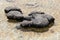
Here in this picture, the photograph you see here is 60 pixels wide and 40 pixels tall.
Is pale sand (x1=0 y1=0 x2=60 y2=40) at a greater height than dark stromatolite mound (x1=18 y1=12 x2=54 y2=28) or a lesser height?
lesser

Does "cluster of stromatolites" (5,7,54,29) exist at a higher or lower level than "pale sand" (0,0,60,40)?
higher

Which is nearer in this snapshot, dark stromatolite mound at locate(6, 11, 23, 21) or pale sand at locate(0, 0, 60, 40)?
pale sand at locate(0, 0, 60, 40)

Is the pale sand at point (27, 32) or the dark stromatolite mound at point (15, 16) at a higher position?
the dark stromatolite mound at point (15, 16)

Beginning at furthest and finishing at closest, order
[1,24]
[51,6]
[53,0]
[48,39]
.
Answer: [53,0]
[51,6]
[1,24]
[48,39]

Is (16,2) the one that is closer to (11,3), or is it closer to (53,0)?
(11,3)

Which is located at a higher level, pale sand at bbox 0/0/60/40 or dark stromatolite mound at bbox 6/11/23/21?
dark stromatolite mound at bbox 6/11/23/21

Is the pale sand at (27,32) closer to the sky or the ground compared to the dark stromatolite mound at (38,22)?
closer to the ground

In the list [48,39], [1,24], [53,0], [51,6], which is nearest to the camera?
[48,39]

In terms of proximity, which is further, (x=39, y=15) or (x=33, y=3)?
(x=33, y=3)

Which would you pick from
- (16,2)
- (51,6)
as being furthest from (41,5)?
(16,2)

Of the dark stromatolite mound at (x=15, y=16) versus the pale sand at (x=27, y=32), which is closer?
the pale sand at (x=27, y=32)
